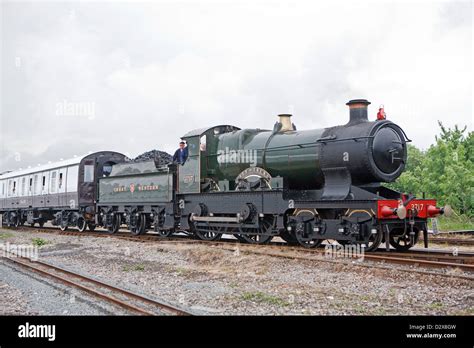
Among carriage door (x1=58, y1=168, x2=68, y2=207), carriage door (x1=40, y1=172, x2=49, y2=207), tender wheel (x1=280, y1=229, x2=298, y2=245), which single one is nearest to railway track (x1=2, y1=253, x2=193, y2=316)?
tender wheel (x1=280, y1=229, x2=298, y2=245)

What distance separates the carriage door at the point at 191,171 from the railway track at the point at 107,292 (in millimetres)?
5706

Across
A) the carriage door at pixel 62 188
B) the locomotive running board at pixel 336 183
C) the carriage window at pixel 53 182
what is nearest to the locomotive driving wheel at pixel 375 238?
the locomotive running board at pixel 336 183

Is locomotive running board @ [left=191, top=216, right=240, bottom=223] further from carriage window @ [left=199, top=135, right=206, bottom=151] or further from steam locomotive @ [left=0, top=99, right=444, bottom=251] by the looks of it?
carriage window @ [left=199, top=135, right=206, bottom=151]

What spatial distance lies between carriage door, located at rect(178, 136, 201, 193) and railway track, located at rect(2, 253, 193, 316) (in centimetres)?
571

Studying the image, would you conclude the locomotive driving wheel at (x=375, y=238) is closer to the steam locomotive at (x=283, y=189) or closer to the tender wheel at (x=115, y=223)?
the steam locomotive at (x=283, y=189)

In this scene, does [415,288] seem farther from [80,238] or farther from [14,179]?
[14,179]

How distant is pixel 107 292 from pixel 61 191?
57.1 ft

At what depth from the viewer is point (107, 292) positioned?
843 centimetres

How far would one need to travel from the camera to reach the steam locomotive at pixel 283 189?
463 inches

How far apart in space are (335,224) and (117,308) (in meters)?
6.30

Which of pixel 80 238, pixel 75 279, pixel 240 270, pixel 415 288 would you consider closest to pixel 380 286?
pixel 415 288

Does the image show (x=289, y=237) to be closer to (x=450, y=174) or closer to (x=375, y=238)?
(x=375, y=238)

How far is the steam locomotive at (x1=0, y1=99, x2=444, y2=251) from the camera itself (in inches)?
463

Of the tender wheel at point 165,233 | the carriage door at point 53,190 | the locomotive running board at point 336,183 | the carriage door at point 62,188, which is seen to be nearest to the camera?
the locomotive running board at point 336,183
